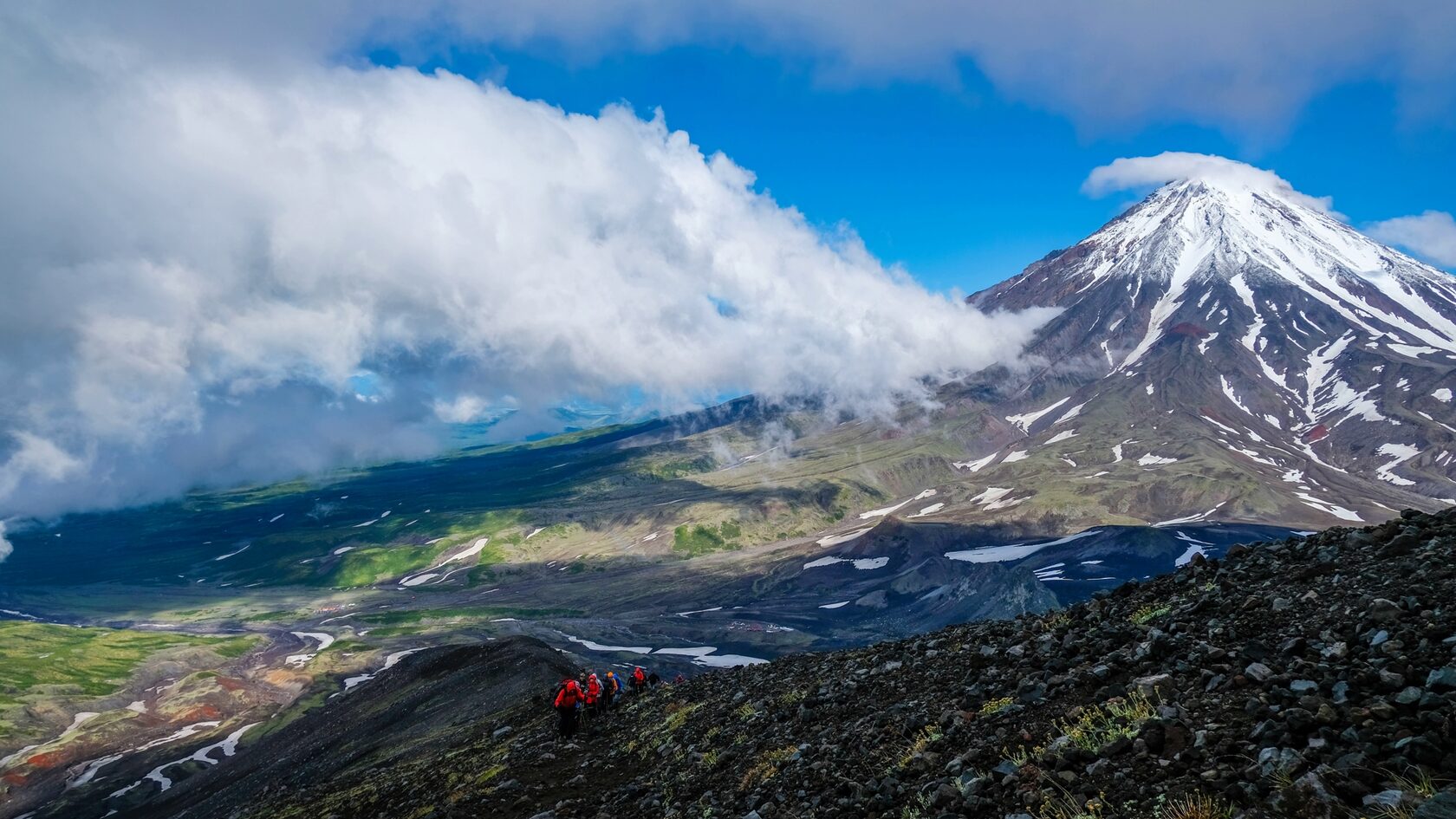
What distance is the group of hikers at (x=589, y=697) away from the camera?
30.6 meters

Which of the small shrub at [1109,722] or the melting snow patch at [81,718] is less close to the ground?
the small shrub at [1109,722]

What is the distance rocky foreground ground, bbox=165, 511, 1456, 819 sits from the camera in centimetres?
766

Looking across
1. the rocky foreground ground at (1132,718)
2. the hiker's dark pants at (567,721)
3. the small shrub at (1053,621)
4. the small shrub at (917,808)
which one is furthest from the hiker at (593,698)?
the small shrub at (917,808)

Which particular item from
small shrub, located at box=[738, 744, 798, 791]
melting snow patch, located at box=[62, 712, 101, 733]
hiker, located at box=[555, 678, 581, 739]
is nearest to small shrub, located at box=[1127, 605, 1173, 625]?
small shrub, located at box=[738, 744, 798, 791]

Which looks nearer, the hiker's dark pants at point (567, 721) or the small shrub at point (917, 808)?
the small shrub at point (917, 808)

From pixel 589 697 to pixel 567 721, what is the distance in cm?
208

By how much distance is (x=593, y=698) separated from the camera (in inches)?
1292

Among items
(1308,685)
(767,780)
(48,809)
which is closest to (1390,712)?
(1308,685)

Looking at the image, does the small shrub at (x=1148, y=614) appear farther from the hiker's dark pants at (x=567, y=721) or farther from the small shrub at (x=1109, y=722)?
the hiker's dark pants at (x=567, y=721)

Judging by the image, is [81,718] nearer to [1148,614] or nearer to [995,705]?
[995,705]

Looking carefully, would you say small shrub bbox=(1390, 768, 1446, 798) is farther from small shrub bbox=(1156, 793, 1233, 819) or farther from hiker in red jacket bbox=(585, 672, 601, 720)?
hiker in red jacket bbox=(585, 672, 601, 720)

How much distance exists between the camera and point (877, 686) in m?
20.0

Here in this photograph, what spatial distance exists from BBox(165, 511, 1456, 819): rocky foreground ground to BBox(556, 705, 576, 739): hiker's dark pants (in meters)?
4.87

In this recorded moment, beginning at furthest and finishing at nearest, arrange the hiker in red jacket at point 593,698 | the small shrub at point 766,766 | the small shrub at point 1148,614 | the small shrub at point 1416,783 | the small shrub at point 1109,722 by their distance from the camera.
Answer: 1. the hiker in red jacket at point 593,698
2. the small shrub at point 766,766
3. the small shrub at point 1148,614
4. the small shrub at point 1109,722
5. the small shrub at point 1416,783
